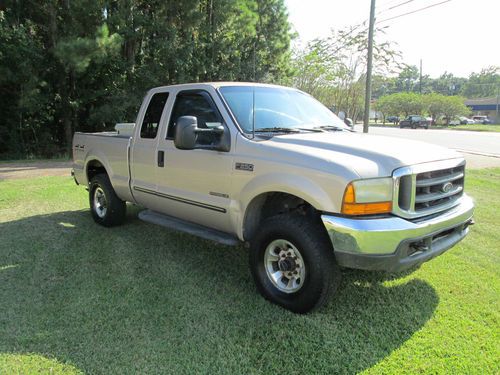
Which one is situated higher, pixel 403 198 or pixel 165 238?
pixel 403 198

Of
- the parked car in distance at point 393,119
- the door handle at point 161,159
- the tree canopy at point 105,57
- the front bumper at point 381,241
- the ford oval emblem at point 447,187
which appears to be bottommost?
the front bumper at point 381,241

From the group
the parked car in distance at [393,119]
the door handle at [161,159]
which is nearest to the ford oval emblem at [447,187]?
the door handle at [161,159]

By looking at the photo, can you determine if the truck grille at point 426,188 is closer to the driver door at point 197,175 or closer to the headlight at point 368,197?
the headlight at point 368,197

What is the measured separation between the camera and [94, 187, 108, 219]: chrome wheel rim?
5.93 meters

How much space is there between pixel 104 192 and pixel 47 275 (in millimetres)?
1748

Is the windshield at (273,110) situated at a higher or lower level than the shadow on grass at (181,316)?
higher

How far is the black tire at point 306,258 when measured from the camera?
3.18 meters

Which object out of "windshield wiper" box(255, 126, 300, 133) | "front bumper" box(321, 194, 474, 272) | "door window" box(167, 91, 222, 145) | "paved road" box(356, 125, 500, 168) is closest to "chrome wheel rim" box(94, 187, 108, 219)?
"door window" box(167, 91, 222, 145)

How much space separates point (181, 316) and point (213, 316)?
0.27 meters

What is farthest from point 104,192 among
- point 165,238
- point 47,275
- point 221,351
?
point 221,351

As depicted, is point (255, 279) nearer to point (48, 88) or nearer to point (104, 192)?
point (104, 192)

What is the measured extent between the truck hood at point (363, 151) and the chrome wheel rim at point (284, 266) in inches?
31.0

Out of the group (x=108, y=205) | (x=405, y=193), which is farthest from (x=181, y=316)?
(x=108, y=205)

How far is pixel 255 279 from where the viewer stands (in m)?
3.71
